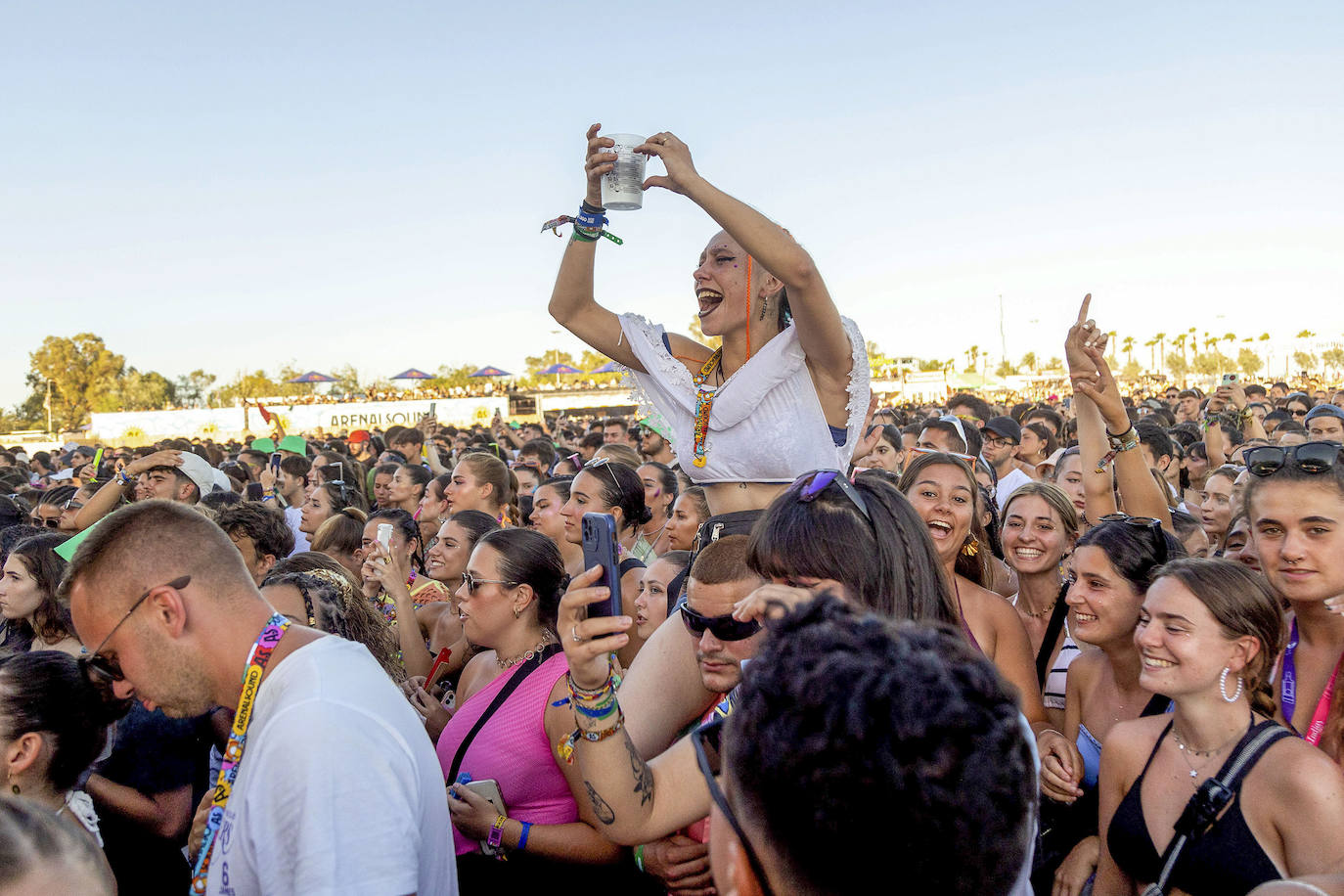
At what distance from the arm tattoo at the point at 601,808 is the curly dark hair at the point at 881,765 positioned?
2.89 feet

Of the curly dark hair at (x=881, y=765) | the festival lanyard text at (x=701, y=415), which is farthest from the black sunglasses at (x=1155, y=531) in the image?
the curly dark hair at (x=881, y=765)

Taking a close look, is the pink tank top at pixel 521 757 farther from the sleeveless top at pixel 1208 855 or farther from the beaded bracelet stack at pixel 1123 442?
the beaded bracelet stack at pixel 1123 442

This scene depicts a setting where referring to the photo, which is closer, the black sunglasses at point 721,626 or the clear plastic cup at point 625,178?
the black sunglasses at point 721,626

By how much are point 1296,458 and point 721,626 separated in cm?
204

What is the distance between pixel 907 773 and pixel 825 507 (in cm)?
100

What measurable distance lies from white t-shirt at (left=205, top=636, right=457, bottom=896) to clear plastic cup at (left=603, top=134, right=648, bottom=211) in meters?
1.70

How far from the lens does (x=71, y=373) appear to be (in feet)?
213

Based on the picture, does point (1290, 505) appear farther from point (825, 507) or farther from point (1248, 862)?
point (825, 507)

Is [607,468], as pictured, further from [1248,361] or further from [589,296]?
[1248,361]

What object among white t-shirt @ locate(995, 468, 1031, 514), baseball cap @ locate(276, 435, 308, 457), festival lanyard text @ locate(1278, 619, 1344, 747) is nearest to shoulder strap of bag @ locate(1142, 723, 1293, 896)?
festival lanyard text @ locate(1278, 619, 1344, 747)

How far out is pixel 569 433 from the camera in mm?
21047

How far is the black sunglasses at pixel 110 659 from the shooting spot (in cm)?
204

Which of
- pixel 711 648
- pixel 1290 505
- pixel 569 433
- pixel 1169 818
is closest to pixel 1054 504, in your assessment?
pixel 1290 505

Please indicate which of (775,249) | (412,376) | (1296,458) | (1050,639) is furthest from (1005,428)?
(412,376)
